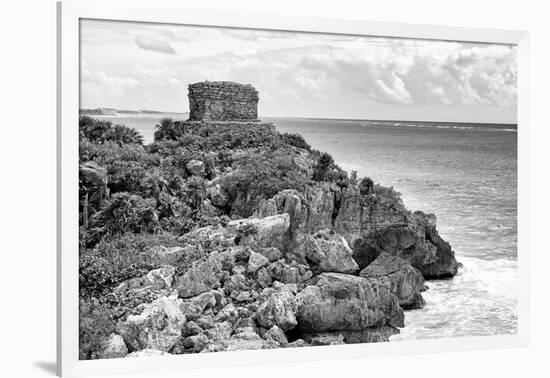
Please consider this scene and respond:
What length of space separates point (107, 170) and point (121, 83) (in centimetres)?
86

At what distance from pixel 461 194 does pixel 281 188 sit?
2163 mm

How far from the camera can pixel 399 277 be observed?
9.45 metres

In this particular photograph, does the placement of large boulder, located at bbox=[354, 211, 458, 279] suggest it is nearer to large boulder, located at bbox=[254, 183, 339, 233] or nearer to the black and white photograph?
the black and white photograph

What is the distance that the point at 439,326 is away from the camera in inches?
376

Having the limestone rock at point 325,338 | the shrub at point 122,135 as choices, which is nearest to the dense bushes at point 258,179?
the shrub at point 122,135

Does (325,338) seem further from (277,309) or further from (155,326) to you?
(155,326)

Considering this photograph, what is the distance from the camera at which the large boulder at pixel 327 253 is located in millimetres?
9188

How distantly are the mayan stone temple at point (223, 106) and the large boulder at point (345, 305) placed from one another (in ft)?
5.82

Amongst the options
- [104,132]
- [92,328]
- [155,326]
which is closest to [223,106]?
[104,132]

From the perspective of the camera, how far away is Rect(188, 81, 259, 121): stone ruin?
29.4ft

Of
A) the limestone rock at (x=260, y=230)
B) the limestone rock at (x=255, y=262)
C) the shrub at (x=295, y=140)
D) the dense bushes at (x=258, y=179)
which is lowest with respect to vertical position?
the limestone rock at (x=255, y=262)

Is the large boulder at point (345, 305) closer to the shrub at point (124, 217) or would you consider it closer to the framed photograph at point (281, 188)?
the framed photograph at point (281, 188)

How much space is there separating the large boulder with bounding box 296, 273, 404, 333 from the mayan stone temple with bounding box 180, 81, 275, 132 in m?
1.78

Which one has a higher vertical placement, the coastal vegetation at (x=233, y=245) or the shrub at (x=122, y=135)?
the shrub at (x=122, y=135)
